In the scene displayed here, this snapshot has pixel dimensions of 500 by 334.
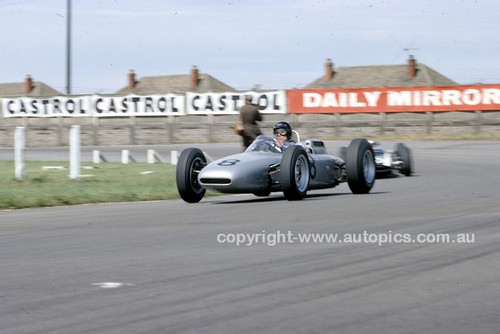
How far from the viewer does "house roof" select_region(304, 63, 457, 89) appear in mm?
77000

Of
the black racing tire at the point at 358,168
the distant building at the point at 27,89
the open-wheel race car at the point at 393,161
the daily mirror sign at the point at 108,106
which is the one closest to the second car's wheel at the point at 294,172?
the black racing tire at the point at 358,168

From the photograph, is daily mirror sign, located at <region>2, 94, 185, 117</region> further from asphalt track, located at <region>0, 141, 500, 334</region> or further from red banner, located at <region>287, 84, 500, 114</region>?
asphalt track, located at <region>0, 141, 500, 334</region>

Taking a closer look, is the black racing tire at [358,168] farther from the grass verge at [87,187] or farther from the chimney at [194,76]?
the chimney at [194,76]

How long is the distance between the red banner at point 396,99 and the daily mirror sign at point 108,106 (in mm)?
7736

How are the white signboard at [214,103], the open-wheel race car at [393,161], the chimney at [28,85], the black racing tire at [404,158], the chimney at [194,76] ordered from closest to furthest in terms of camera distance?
the open-wheel race car at [393,161] < the black racing tire at [404,158] < the white signboard at [214,103] < the chimney at [194,76] < the chimney at [28,85]

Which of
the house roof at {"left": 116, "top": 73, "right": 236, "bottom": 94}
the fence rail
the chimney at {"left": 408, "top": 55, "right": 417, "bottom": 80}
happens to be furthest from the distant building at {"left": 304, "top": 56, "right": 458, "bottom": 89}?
the fence rail

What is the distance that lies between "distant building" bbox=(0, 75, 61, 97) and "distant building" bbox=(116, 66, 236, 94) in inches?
425

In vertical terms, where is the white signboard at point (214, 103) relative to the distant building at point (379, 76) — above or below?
below

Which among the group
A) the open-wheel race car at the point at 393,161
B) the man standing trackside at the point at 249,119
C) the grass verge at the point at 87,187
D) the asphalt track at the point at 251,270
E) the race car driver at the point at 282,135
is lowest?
the asphalt track at the point at 251,270

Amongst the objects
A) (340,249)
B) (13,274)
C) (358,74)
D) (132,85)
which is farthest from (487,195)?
(132,85)

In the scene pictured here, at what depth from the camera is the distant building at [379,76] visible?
76.9 metres

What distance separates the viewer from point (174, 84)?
88.7 metres

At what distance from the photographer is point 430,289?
6.88m

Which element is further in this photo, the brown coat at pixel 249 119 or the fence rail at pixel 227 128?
the fence rail at pixel 227 128
